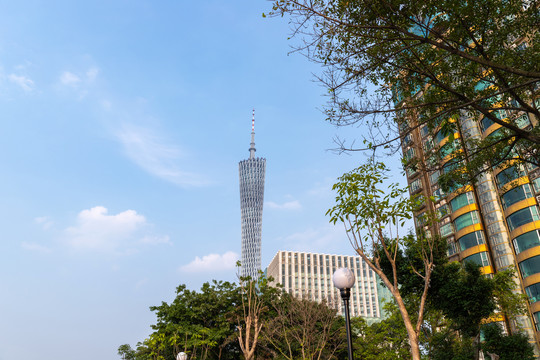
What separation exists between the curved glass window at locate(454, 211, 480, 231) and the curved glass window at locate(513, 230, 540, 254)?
5058 mm

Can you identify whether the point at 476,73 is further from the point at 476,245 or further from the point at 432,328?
the point at 476,245

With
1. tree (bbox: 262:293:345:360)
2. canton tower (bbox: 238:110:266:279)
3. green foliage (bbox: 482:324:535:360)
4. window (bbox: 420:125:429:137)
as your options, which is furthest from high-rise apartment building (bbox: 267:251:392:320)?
green foliage (bbox: 482:324:535:360)

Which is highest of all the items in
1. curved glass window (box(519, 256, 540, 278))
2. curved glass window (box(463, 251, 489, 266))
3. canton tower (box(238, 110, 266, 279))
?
canton tower (box(238, 110, 266, 279))

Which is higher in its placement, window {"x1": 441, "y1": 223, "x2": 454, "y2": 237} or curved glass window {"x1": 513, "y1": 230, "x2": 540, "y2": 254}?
window {"x1": 441, "y1": 223, "x2": 454, "y2": 237}

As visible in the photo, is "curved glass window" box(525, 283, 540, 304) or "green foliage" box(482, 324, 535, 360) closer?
"green foliage" box(482, 324, 535, 360)

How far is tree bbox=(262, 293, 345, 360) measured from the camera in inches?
958

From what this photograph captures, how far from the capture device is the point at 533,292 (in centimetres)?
3384

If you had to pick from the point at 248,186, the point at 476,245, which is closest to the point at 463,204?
the point at 476,245

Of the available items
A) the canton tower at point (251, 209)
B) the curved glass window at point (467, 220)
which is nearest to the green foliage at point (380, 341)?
the curved glass window at point (467, 220)

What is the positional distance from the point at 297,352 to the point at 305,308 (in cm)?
272

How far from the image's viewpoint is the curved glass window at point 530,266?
34031 millimetres

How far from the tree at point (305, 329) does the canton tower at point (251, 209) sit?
111 meters

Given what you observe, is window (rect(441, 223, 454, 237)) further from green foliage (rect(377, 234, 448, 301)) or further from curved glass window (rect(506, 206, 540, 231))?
green foliage (rect(377, 234, 448, 301))

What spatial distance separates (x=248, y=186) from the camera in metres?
148
